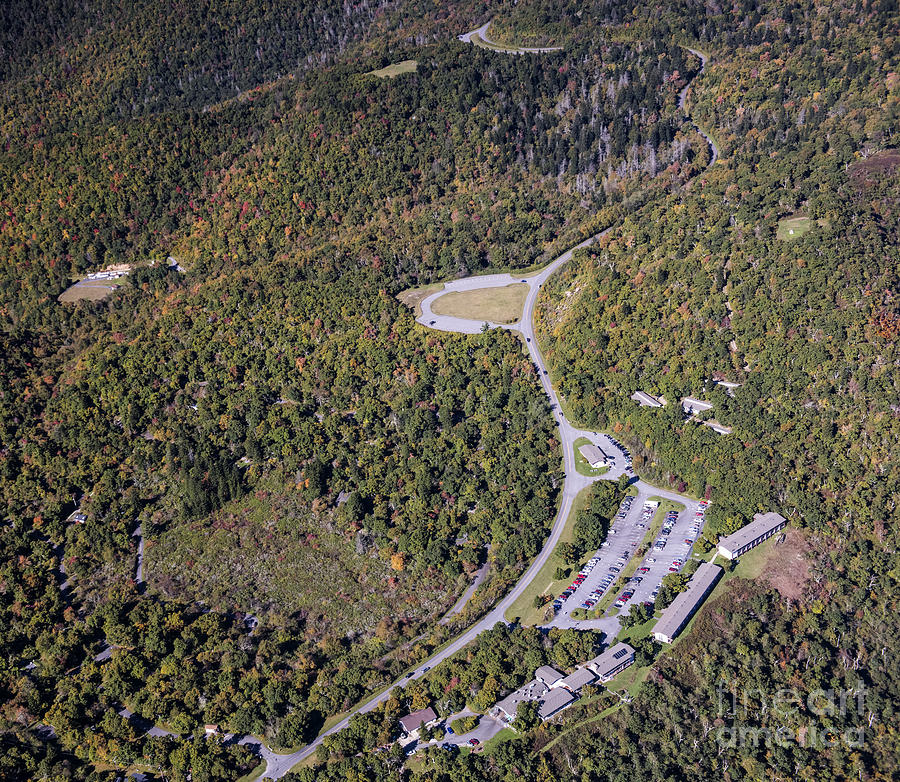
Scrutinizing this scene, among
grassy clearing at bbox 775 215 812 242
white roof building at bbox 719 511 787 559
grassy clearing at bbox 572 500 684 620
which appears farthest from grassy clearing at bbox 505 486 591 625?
grassy clearing at bbox 775 215 812 242

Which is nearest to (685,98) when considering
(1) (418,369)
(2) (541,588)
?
(1) (418,369)

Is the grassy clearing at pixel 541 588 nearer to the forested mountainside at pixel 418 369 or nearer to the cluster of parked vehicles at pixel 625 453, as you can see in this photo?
the forested mountainside at pixel 418 369

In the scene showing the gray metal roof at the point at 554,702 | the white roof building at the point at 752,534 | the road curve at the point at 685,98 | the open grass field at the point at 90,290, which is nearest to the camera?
the gray metal roof at the point at 554,702

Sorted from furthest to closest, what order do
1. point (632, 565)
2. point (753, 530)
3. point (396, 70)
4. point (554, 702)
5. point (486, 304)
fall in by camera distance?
point (396, 70)
point (486, 304)
point (753, 530)
point (632, 565)
point (554, 702)

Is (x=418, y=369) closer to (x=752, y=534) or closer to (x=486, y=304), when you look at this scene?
(x=486, y=304)

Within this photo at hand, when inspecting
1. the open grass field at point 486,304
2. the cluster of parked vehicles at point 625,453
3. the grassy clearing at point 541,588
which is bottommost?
the cluster of parked vehicles at point 625,453

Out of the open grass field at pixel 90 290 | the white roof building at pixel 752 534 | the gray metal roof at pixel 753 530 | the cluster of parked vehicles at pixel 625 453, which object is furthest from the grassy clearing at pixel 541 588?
the open grass field at pixel 90 290
